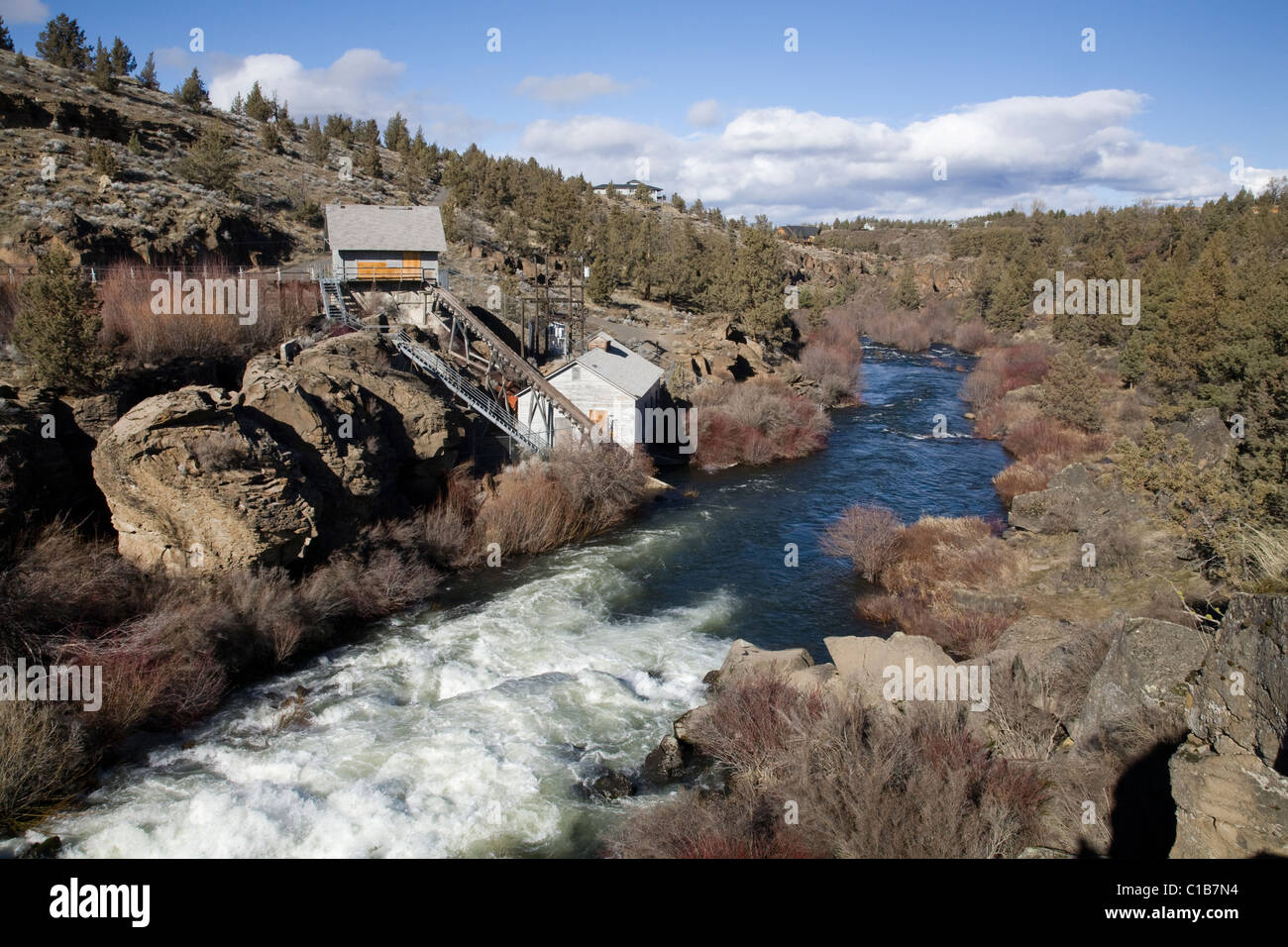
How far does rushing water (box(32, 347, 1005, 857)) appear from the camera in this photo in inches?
450

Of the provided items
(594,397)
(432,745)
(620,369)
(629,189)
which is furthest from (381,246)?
(629,189)

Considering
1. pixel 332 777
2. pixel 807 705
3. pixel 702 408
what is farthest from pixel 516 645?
pixel 702 408

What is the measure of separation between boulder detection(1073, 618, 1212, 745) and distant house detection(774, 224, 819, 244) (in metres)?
138

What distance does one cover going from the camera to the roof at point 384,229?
119 feet

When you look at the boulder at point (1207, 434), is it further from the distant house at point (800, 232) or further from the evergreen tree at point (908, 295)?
the distant house at point (800, 232)

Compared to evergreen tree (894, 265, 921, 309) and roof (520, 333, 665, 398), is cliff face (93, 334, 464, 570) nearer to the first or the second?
roof (520, 333, 665, 398)

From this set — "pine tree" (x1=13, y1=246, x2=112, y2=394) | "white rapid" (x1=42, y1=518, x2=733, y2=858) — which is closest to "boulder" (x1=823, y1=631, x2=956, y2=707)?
"white rapid" (x1=42, y1=518, x2=733, y2=858)

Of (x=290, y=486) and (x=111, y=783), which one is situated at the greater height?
(x=290, y=486)

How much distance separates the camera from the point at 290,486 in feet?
61.2

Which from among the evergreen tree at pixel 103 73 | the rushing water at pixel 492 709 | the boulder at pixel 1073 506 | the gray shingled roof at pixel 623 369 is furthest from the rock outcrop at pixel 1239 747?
the evergreen tree at pixel 103 73

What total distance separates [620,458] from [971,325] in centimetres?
6252

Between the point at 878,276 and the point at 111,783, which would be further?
the point at 878,276
